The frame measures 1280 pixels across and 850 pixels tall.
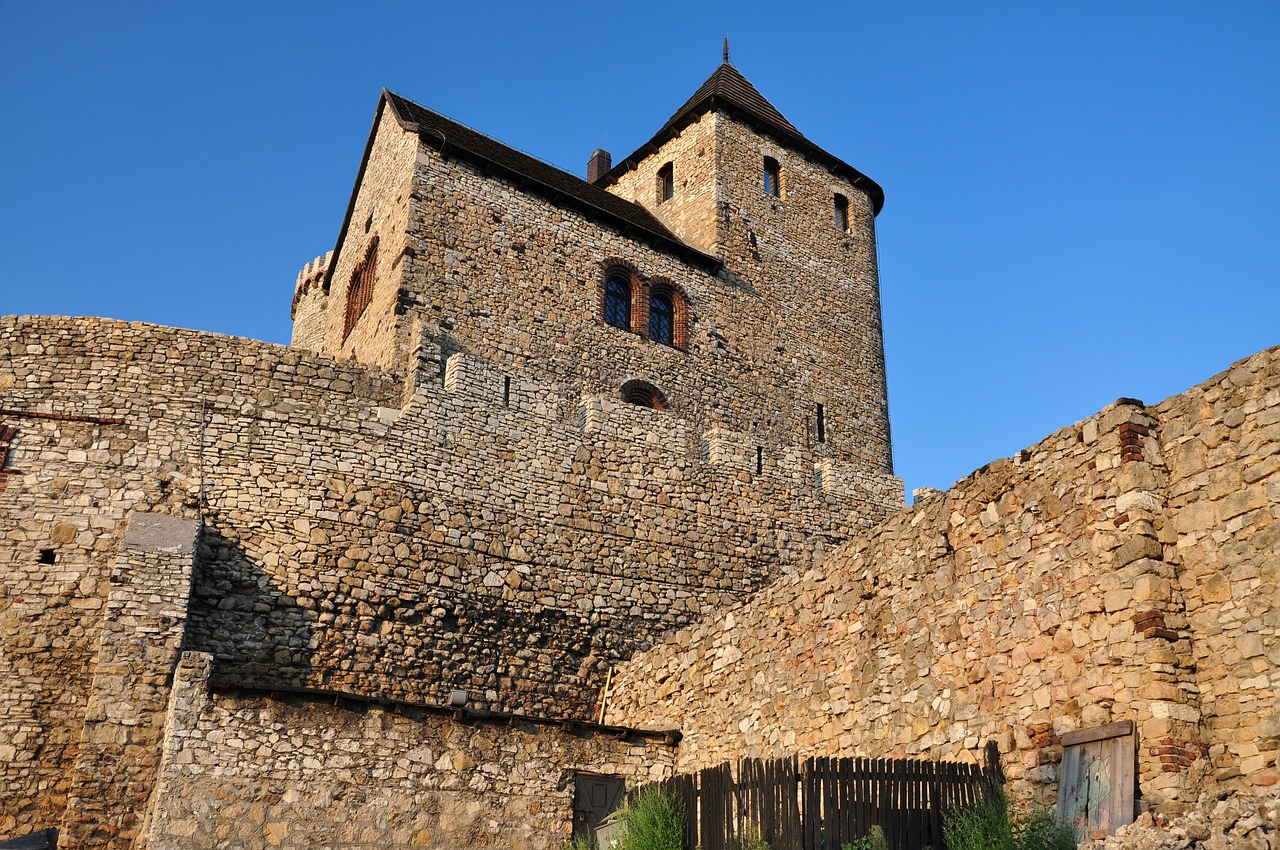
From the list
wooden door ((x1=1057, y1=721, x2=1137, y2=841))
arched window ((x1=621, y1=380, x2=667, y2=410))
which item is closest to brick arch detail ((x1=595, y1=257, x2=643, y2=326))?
arched window ((x1=621, y1=380, x2=667, y2=410))

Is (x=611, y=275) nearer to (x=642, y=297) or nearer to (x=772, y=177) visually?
(x=642, y=297)

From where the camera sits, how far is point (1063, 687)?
371 inches

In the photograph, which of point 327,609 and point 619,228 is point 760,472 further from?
→ point 327,609

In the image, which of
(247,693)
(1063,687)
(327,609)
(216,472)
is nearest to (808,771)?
(1063,687)

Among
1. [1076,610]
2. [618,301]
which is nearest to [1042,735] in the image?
[1076,610]

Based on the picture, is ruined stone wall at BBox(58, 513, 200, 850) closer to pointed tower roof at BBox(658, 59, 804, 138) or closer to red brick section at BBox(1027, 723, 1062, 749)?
red brick section at BBox(1027, 723, 1062, 749)

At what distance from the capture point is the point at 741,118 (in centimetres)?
2523

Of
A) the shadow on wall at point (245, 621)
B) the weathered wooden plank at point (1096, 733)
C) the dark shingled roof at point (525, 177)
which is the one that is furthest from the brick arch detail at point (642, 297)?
the weathered wooden plank at point (1096, 733)

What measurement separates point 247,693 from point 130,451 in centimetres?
413

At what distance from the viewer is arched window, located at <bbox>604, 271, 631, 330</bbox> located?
2050 centimetres

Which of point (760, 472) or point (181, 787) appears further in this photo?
point (760, 472)

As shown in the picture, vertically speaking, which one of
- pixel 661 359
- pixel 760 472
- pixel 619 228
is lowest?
pixel 760 472

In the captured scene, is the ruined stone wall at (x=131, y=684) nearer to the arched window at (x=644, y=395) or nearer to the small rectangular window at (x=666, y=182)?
the arched window at (x=644, y=395)

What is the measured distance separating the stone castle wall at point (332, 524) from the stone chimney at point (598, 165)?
12.8 meters
